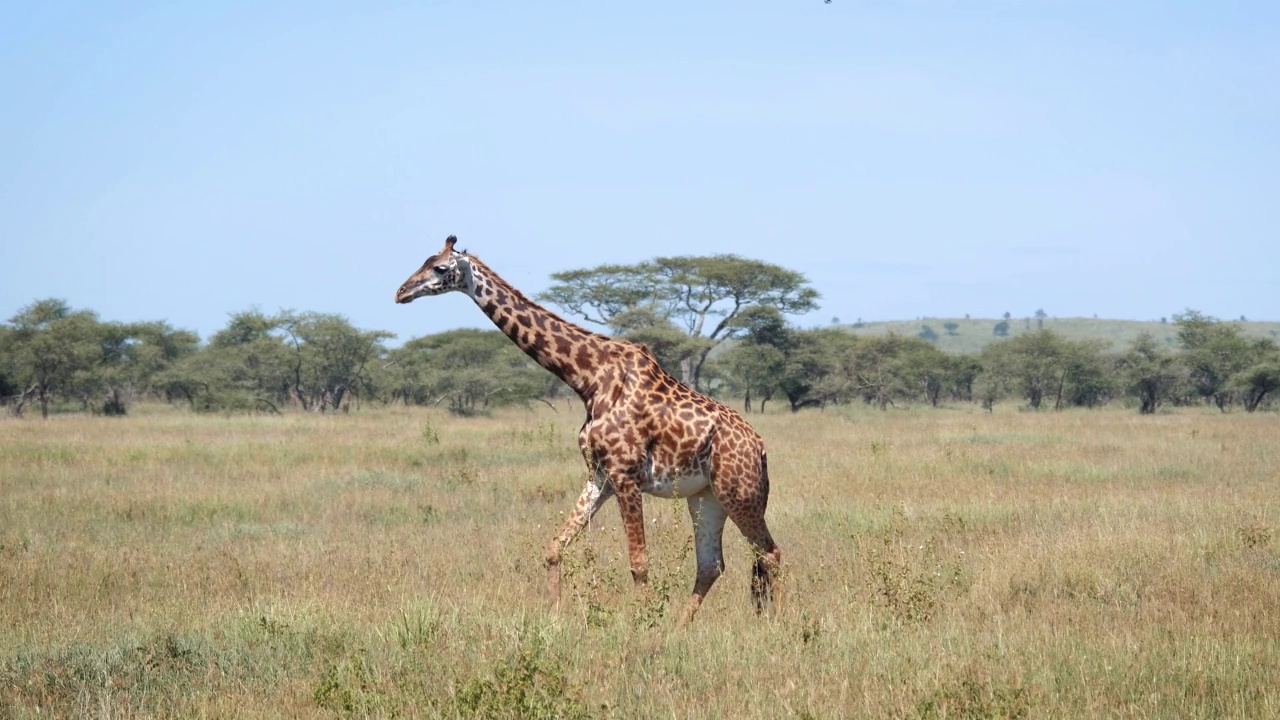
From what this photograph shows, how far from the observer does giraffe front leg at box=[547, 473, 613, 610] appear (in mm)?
7887

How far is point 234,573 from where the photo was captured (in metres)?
9.34

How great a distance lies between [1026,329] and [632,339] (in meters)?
87.8

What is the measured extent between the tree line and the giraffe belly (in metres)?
29.0

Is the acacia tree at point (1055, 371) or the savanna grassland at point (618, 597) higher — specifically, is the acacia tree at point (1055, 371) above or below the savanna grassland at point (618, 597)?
above

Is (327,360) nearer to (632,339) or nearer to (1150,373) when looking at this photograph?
(632,339)

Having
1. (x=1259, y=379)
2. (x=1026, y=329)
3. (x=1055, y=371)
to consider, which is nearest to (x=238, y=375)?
(x=1055, y=371)

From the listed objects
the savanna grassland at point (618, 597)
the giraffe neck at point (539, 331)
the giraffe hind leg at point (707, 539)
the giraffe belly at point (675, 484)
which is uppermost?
the giraffe neck at point (539, 331)

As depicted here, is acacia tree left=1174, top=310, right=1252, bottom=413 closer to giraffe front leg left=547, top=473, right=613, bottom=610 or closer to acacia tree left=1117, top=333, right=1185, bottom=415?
acacia tree left=1117, top=333, right=1185, bottom=415

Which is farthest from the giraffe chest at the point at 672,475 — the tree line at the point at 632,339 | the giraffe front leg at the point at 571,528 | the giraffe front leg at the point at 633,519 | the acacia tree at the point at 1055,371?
the acacia tree at the point at 1055,371

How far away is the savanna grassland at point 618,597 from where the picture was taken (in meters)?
5.86

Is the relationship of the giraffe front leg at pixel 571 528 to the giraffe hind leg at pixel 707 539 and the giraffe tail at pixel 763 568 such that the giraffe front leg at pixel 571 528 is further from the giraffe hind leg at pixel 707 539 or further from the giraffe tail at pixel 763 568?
the giraffe tail at pixel 763 568

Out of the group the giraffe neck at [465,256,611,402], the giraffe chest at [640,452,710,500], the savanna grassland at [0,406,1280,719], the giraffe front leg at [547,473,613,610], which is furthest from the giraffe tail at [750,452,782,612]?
the giraffe neck at [465,256,611,402]

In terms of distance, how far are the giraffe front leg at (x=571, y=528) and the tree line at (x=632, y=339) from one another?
28842 mm

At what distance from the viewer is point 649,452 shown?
26.6ft
